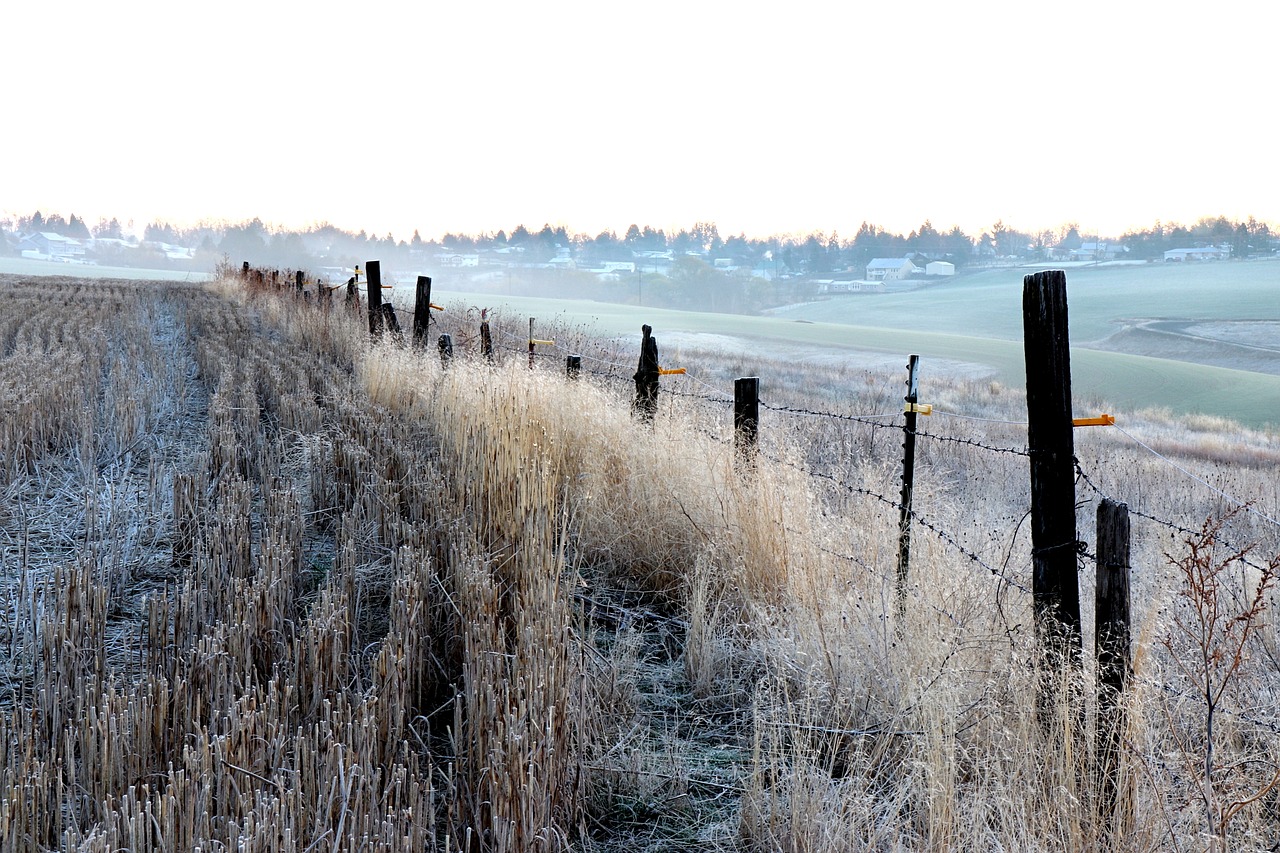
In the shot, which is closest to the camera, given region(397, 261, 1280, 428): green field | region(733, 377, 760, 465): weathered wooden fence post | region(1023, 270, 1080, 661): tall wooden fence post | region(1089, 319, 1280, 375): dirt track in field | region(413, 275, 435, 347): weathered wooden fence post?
region(1023, 270, 1080, 661): tall wooden fence post

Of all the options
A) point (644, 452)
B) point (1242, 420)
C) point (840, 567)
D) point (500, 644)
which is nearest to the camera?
point (500, 644)

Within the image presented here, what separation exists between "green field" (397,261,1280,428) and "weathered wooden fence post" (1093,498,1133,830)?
77.9ft

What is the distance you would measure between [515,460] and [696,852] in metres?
2.89

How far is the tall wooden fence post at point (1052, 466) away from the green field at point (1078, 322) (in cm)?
2326

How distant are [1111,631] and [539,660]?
6.54 feet

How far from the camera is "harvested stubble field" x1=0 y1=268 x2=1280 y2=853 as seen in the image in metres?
2.65

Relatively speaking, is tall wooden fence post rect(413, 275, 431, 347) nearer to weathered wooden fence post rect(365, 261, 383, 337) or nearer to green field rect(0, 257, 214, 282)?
weathered wooden fence post rect(365, 261, 383, 337)

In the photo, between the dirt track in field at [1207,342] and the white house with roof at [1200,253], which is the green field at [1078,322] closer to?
the dirt track in field at [1207,342]

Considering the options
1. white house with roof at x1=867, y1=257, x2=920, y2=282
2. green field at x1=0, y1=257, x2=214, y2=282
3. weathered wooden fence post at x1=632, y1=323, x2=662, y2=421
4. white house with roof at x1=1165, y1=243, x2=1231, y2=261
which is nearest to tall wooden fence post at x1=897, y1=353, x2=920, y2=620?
weathered wooden fence post at x1=632, y1=323, x2=662, y2=421

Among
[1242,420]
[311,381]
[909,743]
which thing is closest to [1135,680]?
[909,743]

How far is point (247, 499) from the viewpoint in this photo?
5270 millimetres

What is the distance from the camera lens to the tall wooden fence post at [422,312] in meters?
13.6

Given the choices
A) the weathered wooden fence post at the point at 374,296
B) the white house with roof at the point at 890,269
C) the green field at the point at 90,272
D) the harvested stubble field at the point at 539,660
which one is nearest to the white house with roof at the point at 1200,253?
the white house with roof at the point at 890,269

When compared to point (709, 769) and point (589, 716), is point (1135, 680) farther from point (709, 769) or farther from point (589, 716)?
point (589, 716)
